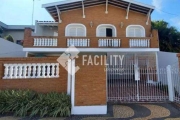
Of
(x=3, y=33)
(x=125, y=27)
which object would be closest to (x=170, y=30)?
(x=125, y=27)

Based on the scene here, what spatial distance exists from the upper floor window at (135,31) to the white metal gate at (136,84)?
6.86 metres

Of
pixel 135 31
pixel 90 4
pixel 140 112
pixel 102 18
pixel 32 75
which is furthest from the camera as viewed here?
pixel 135 31

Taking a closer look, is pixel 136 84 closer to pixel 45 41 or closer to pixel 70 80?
pixel 70 80

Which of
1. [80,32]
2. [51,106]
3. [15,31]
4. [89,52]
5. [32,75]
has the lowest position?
[51,106]

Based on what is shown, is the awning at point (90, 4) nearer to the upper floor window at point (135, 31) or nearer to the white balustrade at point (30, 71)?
the upper floor window at point (135, 31)

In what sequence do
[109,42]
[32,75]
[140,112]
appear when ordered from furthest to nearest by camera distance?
[109,42] → [32,75] → [140,112]

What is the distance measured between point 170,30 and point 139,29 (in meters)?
7.88

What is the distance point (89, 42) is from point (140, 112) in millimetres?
7769

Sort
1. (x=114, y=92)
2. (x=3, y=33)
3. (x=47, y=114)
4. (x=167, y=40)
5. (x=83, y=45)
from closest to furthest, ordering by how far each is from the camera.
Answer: (x=47, y=114) < (x=114, y=92) < (x=83, y=45) < (x=167, y=40) < (x=3, y=33)

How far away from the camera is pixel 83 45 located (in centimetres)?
1291

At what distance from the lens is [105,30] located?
1520 centimetres

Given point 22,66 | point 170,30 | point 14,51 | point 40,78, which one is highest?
point 170,30

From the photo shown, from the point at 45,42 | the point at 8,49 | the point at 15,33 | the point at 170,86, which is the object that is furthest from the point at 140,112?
the point at 15,33

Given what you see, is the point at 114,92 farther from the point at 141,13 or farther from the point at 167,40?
the point at 167,40
